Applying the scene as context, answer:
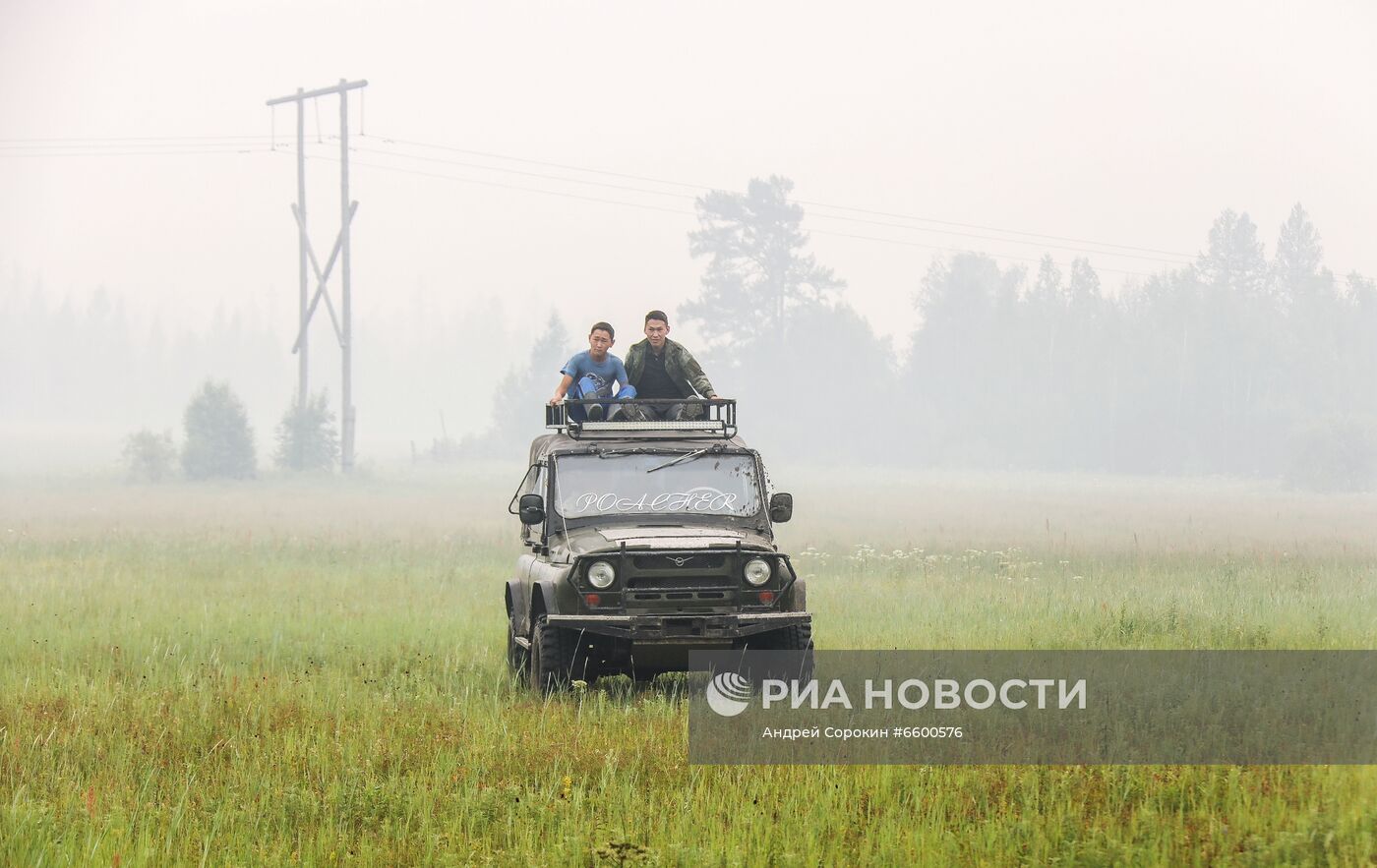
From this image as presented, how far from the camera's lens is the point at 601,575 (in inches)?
494

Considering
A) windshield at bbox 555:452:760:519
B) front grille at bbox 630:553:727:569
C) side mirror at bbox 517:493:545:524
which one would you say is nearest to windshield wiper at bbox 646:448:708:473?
windshield at bbox 555:452:760:519

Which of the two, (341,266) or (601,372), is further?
(341,266)

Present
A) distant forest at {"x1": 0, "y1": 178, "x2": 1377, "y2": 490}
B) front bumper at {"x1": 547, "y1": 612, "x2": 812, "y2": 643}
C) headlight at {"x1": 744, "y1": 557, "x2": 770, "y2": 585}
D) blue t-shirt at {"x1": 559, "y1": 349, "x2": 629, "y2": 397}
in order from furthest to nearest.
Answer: distant forest at {"x1": 0, "y1": 178, "x2": 1377, "y2": 490} < blue t-shirt at {"x1": 559, "y1": 349, "x2": 629, "y2": 397} < headlight at {"x1": 744, "y1": 557, "x2": 770, "y2": 585} < front bumper at {"x1": 547, "y1": 612, "x2": 812, "y2": 643}

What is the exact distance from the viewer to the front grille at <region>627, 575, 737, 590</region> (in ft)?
41.1

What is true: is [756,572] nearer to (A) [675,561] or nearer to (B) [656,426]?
(A) [675,561]

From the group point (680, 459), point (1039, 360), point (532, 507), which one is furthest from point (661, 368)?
point (1039, 360)

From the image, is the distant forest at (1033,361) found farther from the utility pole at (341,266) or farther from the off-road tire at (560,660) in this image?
the off-road tire at (560,660)

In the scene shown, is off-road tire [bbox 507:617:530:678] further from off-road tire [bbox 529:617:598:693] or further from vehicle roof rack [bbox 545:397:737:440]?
vehicle roof rack [bbox 545:397:737:440]

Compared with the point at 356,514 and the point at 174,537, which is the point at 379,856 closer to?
→ the point at 174,537

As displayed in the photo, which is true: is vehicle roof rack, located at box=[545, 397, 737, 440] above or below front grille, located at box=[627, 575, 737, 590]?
above

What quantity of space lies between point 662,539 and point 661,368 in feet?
10.9

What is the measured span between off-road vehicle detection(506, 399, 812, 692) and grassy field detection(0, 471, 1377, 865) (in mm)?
510

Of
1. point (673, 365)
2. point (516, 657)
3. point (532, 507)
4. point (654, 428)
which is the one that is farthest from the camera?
point (673, 365)

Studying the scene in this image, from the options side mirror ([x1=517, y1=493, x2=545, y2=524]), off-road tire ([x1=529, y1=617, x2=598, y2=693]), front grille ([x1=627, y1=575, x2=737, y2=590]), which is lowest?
off-road tire ([x1=529, y1=617, x2=598, y2=693])
